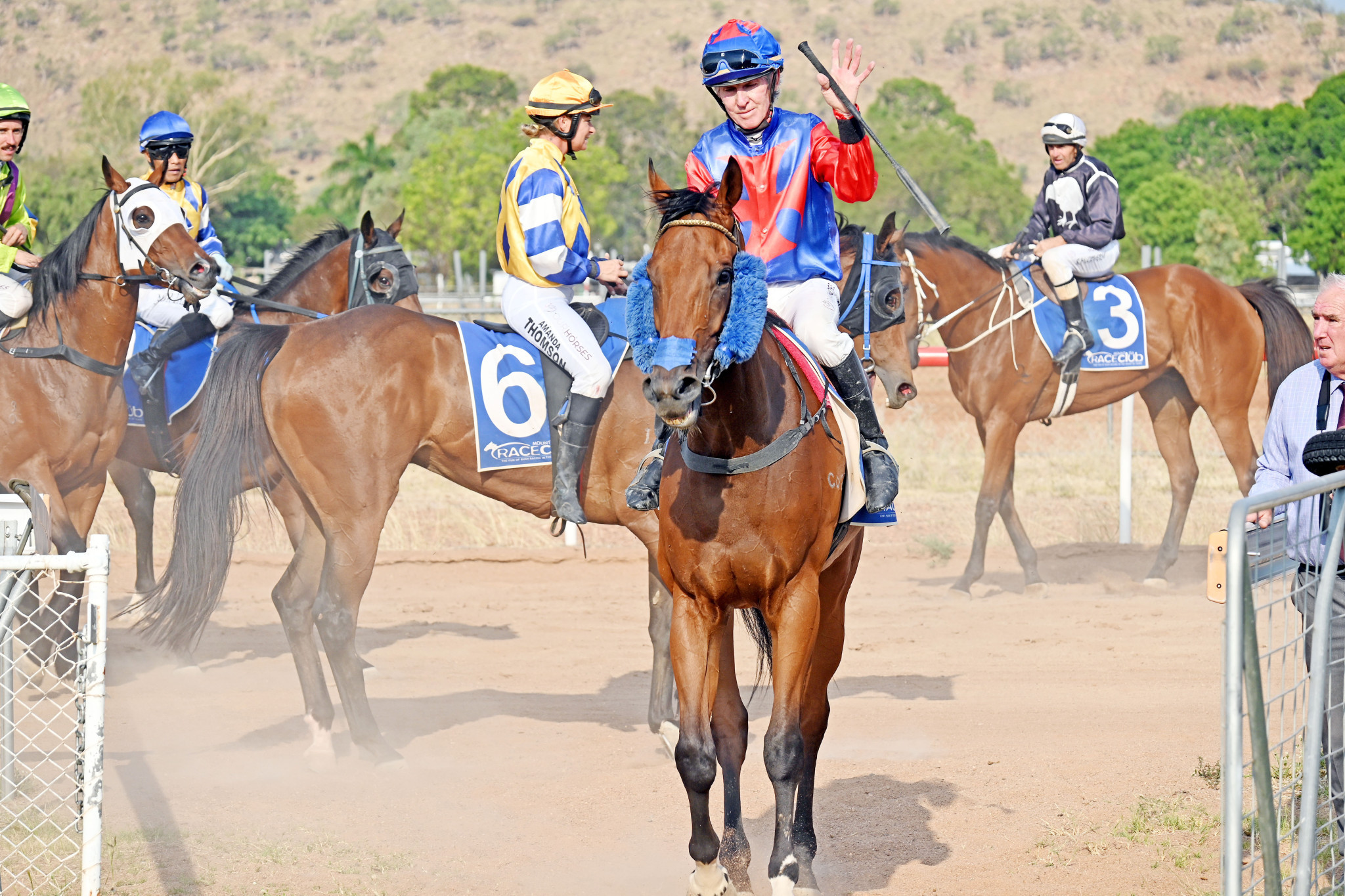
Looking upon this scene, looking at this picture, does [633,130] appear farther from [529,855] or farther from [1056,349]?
[529,855]

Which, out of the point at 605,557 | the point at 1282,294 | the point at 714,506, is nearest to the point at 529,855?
the point at 714,506

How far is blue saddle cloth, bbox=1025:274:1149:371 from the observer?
10758 mm

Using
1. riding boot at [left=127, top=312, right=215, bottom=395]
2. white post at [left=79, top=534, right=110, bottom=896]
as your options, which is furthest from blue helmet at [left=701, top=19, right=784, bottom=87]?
riding boot at [left=127, top=312, right=215, bottom=395]

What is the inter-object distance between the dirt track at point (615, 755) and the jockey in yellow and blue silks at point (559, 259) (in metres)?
1.41

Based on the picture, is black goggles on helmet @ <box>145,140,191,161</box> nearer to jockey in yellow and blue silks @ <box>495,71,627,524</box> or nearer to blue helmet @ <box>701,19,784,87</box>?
jockey in yellow and blue silks @ <box>495,71,627,524</box>

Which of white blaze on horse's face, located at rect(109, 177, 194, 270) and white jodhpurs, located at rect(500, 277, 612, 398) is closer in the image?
white jodhpurs, located at rect(500, 277, 612, 398)

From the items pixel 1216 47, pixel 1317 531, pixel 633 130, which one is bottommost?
pixel 1317 531

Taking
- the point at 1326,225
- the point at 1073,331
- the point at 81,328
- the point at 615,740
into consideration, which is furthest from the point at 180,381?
the point at 1326,225

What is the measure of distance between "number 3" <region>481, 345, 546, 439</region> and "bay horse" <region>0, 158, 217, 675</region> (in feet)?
5.16

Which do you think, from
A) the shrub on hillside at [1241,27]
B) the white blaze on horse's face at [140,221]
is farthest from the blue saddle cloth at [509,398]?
the shrub on hillside at [1241,27]

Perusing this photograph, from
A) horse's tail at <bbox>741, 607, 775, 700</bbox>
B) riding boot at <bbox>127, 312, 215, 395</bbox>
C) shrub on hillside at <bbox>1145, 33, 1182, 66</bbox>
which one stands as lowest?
horse's tail at <bbox>741, 607, 775, 700</bbox>

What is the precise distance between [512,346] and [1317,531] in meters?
3.93

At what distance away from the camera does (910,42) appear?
86.5 meters

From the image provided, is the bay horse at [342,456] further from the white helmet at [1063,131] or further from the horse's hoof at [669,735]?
the white helmet at [1063,131]
